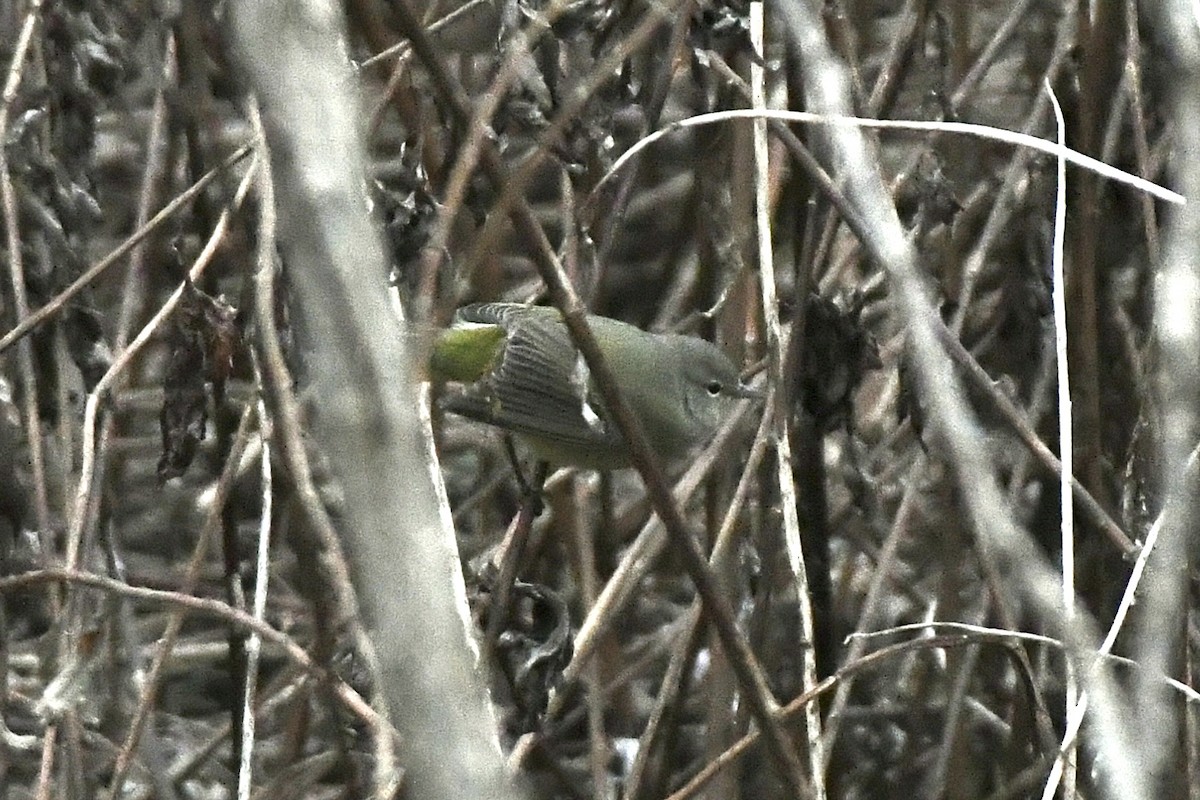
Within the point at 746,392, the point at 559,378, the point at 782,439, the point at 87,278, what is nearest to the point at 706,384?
the point at 746,392

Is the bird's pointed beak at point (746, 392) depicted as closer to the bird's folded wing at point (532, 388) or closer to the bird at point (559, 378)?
the bird at point (559, 378)

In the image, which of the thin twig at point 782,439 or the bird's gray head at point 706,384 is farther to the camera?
the bird's gray head at point 706,384

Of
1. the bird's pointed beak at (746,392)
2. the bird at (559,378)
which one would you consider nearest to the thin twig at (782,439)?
the bird's pointed beak at (746,392)

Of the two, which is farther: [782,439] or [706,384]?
[706,384]

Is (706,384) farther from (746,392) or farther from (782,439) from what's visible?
(782,439)

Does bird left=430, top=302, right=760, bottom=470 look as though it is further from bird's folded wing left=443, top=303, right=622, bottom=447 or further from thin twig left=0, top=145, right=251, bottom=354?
thin twig left=0, top=145, right=251, bottom=354

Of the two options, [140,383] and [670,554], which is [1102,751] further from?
[140,383]

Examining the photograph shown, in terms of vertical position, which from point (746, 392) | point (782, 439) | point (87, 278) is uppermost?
point (87, 278)

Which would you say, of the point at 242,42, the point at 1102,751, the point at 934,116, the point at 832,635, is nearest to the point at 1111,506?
the point at 832,635

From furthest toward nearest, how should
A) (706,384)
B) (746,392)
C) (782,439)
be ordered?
1. (706,384)
2. (746,392)
3. (782,439)

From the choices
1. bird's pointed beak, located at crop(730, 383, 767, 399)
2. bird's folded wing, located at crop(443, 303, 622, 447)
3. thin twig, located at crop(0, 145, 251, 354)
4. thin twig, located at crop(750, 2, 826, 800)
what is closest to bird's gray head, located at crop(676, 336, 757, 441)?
bird's pointed beak, located at crop(730, 383, 767, 399)

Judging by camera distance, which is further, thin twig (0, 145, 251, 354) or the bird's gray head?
the bird's gray head

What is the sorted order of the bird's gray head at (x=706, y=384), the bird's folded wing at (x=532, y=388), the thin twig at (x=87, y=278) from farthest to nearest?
the bird's gray head at (x=706, y=384) → the bird's folded wing at (x=532, y=388) → the thin twig at (x=87, y=278)

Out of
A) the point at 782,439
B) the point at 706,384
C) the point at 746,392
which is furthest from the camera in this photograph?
the point at 706,384
